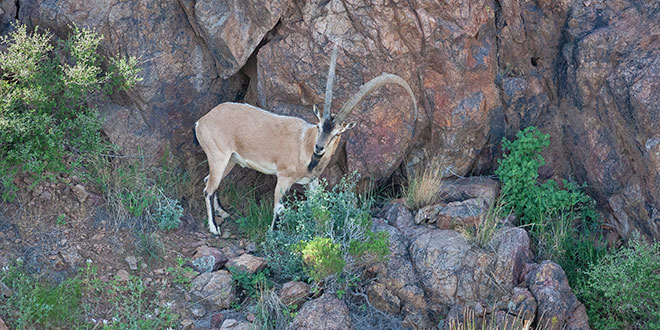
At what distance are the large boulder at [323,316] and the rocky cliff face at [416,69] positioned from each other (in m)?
2.55

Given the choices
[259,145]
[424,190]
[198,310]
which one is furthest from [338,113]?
[198,310]

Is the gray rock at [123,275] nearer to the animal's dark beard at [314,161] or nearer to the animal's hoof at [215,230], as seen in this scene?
the animal's hoof at [215,230]

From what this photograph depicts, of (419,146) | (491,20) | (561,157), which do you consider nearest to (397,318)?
(419,146)

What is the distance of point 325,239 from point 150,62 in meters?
3.89

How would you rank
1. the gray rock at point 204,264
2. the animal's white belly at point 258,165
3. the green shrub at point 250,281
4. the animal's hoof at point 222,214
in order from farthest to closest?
the animal's hoof at point 222,214, the animal's white belly at point 258,165, the gray rock at point 204,264, the green shrub at point 250,281

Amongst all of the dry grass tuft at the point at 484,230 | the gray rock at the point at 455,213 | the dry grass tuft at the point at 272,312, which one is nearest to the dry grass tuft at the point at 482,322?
the dry grass tuft at the point at 484,230

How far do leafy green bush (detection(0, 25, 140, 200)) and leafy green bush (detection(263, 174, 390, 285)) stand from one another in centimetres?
264

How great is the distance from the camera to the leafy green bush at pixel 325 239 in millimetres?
6805

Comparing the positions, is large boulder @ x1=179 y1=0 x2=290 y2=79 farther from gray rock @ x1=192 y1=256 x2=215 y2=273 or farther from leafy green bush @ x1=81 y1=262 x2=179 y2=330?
leafy green bush @ x1=81 y1=262 x2=179 y2=330

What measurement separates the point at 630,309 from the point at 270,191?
4914 mm

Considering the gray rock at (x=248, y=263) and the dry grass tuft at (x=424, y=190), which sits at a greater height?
the dry grass tuft at (x=424, y=190)

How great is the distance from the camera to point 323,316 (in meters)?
6.45

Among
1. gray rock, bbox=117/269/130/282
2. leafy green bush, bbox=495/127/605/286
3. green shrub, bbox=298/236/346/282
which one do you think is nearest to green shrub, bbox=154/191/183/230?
gray rock, bbox=117/269/130/282

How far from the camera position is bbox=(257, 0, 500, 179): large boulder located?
818 centimetres
